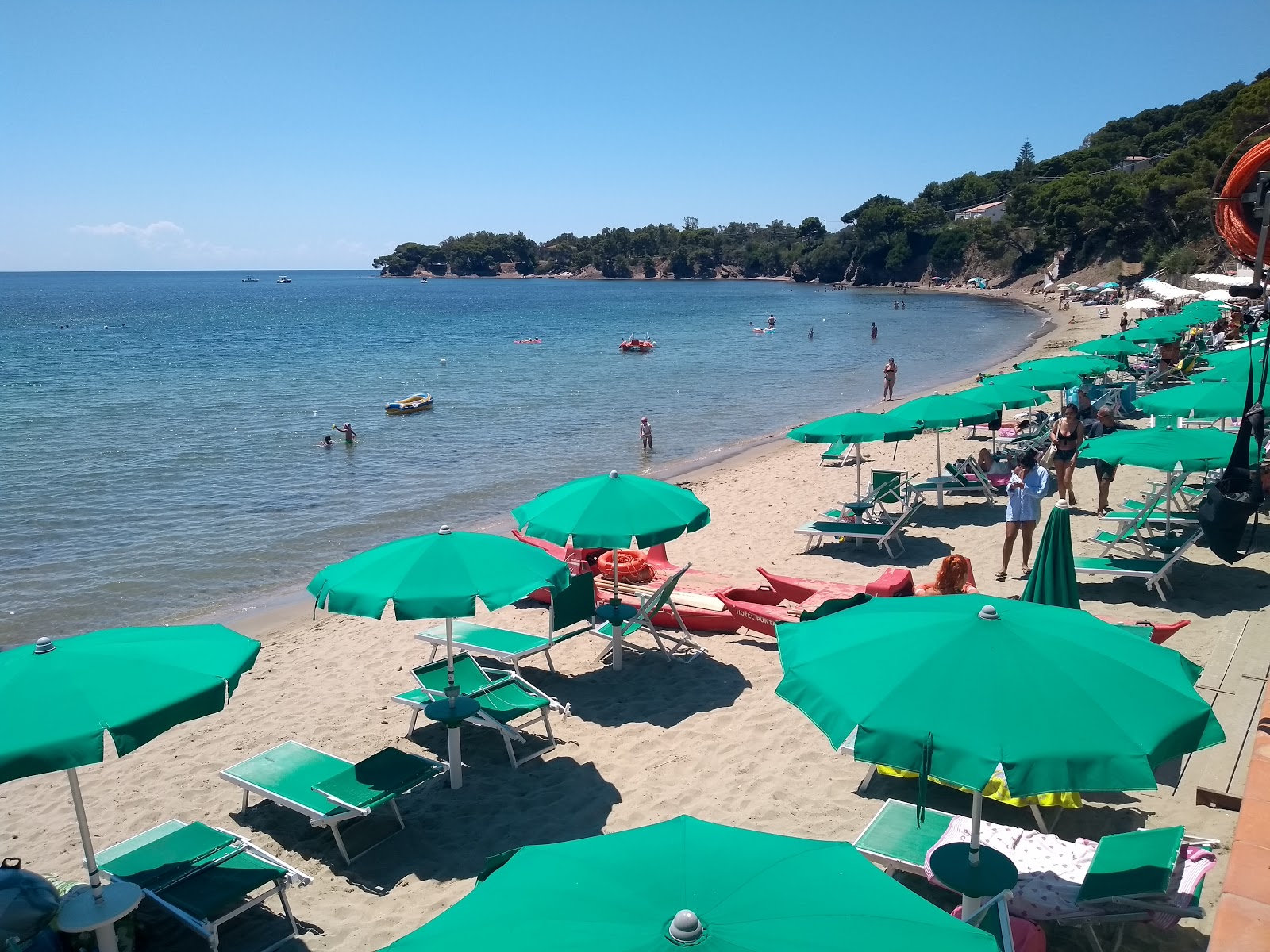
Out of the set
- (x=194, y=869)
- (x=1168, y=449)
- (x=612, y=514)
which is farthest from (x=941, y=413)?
(x=194, y=869)

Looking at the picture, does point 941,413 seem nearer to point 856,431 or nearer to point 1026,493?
point 856,431

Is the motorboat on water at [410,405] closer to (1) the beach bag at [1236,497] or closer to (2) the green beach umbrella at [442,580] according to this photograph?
(2) the green beach umbrella at [442,580]

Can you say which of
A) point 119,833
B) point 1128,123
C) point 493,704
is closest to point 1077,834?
point 493,704

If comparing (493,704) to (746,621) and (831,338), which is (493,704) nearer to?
(746,621)

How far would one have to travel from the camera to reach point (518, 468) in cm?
2231

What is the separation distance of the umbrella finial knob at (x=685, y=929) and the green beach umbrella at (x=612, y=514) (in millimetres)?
4775

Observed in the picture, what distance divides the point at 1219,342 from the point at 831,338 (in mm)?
33898

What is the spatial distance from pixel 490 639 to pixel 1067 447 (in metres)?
8.62

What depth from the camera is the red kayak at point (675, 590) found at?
9403 mm

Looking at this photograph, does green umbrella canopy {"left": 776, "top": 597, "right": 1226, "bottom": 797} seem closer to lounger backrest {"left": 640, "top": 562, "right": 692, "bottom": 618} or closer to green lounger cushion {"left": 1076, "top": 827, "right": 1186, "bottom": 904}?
green lounger cushion {"left": 1076, "top": 827, "right": 1186, "bottom": 904}

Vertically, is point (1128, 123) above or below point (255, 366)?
above

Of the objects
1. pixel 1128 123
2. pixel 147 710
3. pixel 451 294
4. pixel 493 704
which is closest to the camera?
pixel 147 710

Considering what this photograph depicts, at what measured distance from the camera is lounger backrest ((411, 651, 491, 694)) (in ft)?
23.2

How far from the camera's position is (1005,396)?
Result: 1309cm
